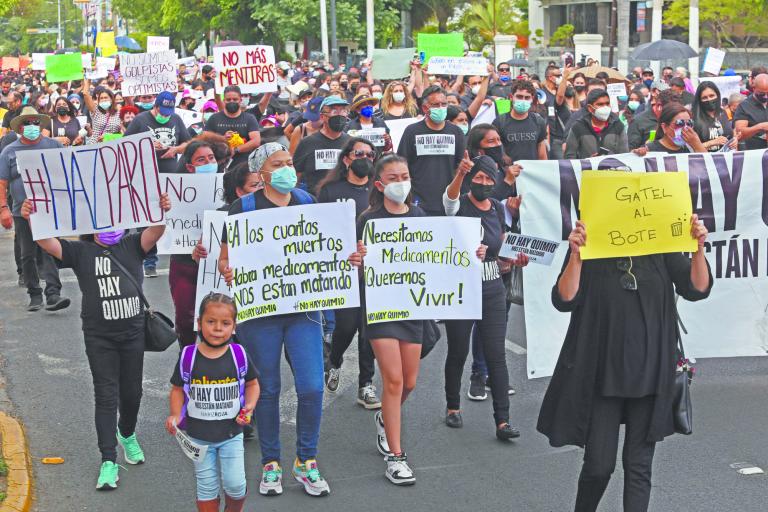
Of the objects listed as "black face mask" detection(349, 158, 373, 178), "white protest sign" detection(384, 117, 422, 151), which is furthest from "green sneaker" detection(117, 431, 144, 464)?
"white protest sign" detection(384, 117, 422, 151)

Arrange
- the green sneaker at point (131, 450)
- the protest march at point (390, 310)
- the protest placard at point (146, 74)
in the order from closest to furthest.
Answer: the protest march at point (390, 310), the green sneaker at point (131, 450), the protest placard at point (146, 74)

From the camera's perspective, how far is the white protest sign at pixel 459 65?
17.0m

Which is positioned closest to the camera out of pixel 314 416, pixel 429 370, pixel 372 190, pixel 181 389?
pixel 181 389

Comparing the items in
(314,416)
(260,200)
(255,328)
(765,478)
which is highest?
(260,200)

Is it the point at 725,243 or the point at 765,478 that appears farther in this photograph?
the point at 725,243

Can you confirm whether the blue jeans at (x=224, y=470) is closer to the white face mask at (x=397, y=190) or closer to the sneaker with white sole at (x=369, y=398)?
the white face mask at (x=397, y=190)

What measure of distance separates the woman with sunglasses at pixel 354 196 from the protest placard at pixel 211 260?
0.99m

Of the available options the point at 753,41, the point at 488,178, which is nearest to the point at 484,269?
the point at 488,178

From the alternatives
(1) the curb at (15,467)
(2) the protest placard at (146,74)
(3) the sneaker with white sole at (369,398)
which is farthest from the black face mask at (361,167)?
(2) the protest placard at (146,74)

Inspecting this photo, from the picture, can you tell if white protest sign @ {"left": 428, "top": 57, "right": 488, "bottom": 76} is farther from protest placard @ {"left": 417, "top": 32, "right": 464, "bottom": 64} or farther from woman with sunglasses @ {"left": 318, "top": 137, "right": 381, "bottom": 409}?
woman with sunglasses @ {"left": 318, "top": 137, "right": 381, "bottom": 409}

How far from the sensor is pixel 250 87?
49.4ft

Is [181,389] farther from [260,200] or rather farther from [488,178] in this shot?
[488,178]

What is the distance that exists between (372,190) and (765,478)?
269cm

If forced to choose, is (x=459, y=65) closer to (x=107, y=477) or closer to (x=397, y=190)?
(x=397, y=190)
